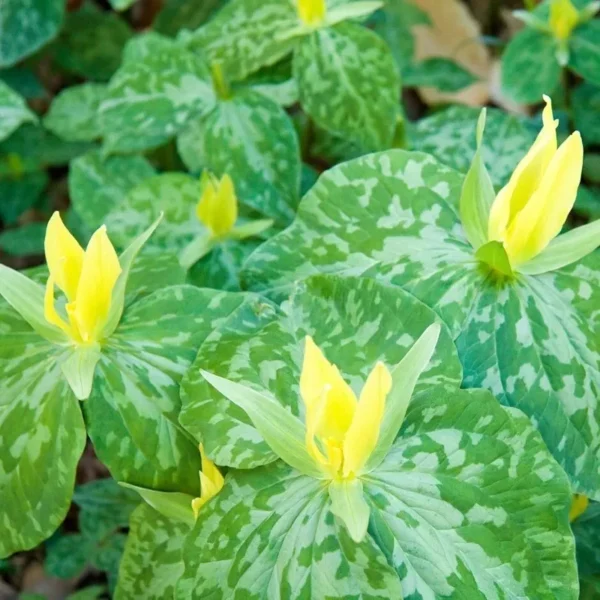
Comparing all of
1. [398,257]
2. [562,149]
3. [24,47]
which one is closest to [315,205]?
[398,257]

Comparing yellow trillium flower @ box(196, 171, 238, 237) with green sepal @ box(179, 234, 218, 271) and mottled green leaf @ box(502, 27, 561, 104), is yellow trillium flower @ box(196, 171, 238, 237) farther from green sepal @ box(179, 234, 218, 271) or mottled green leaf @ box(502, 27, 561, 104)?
mottled green leaf @ box(502, 27, 561, 104)

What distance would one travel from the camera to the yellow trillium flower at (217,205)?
816mm

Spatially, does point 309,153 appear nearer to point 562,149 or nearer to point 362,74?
point 362,74

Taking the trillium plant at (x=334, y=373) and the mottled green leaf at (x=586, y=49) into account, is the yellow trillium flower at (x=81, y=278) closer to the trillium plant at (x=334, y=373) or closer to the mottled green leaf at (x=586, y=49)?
the trillium plant at (x=334, y=373)

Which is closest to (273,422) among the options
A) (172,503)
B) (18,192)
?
(172,503)

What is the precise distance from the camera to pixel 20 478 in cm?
60

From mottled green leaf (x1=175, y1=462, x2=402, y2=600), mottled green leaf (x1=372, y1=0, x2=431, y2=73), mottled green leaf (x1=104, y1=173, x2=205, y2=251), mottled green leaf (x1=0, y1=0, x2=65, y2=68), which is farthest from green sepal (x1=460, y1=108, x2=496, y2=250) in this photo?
mottled green leaf (x1=0, y1=0, x2=65, y2=68)

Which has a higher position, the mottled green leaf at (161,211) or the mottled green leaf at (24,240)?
the mottled green leaf at (161,211)

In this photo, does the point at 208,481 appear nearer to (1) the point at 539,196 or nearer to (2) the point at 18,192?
(1) the point at 539,196

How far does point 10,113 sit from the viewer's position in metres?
0.96

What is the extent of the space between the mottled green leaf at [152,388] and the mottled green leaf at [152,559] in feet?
0.21

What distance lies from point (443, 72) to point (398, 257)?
739 millimetres

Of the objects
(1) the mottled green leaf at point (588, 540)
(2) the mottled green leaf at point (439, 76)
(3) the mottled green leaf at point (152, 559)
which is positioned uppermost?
(2) the mottled green leaf at point (439, 76)

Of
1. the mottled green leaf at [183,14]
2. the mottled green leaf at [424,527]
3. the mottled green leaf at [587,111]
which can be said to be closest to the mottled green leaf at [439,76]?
the mottled green leaf at [587,111]
